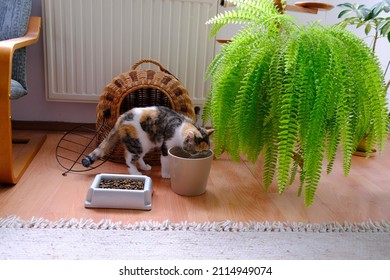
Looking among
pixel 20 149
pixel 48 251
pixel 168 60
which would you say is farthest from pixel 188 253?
pixel 168 60

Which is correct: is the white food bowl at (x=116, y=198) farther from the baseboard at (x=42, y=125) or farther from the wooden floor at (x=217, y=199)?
the baseboard at (x=42, y=125)

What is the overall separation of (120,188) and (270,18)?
80 centimetres

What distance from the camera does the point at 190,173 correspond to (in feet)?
4.59

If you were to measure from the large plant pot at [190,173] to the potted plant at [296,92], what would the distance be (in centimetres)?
18

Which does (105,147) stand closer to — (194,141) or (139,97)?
(139,97)

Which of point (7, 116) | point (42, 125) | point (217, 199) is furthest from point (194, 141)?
point (42, 125)

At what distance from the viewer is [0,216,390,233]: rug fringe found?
45.9 inches

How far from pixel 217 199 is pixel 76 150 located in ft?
2.88

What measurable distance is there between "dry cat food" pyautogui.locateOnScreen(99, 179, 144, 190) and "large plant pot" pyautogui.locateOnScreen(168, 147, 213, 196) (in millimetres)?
142

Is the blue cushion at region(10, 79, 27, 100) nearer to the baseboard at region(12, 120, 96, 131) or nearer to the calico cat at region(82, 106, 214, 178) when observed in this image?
the calico cat at region(82, 106, 214, 178)

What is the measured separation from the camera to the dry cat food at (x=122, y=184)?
1.36 meters

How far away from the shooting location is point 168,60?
6.89 ft
